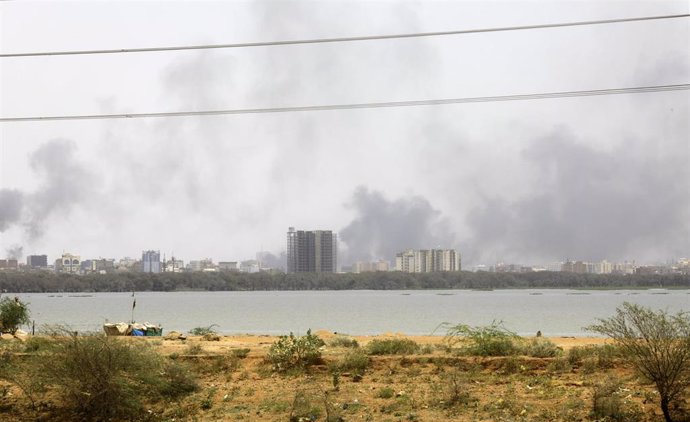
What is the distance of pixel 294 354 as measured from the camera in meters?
22.3

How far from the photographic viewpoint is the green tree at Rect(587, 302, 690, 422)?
55.4 feet

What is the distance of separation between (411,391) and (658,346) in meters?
5.81

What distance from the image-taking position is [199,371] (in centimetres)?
Result: 2264

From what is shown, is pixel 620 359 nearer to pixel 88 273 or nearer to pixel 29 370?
pixel 29 370

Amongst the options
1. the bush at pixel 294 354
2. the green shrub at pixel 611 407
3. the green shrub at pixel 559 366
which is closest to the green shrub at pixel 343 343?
the bush at pixel 294 354

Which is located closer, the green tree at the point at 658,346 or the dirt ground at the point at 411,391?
the green tree at the point at 658,346

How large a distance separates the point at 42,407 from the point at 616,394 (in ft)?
45.2

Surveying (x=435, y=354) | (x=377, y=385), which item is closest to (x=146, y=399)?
(x=377, y=385)

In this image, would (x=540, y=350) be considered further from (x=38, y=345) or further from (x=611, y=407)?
(x=38, y=345)

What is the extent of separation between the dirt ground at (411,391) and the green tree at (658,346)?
565 mm

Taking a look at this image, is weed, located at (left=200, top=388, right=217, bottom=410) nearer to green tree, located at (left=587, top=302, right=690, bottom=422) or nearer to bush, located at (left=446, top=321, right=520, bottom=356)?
bush, located at (left=446, top=321, right=520, bottom=356)

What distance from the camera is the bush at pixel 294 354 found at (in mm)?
22172

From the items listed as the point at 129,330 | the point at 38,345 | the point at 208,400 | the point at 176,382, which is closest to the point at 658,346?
the point at 208,400

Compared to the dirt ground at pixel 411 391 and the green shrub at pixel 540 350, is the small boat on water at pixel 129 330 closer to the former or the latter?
the dirt ground at pixel 411 391
